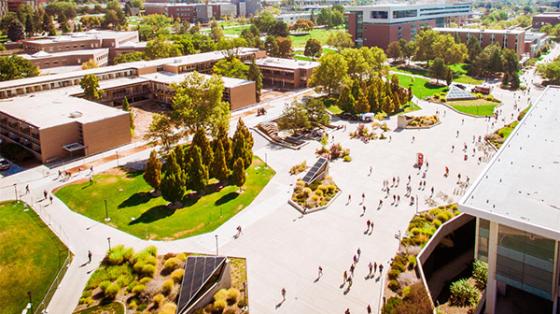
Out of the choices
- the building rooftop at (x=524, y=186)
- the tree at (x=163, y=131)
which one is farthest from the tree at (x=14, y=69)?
the building rooftop at (x=524, y=186)

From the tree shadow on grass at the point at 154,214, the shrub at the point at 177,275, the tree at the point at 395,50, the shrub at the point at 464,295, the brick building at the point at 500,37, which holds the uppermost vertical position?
the brick building at the point at 500,37

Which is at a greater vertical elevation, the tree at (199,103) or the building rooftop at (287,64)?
the building rooftop at (287,64)

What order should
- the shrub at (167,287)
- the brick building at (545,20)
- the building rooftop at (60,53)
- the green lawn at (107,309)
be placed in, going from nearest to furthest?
the green lawn at (107,309) < the shrub at (167,287) < the building rooftop at (60,53) < the brick building at (545,20)

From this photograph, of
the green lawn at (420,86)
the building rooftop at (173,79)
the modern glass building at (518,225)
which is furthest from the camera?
the green lawn at (420,86)

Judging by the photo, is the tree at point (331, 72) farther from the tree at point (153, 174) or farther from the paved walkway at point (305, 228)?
the tree at point (153, 174)

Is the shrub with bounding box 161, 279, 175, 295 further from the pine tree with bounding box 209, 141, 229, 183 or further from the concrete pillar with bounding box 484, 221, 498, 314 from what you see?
the concrete pillar with bounding box 484, 221, 498, 314

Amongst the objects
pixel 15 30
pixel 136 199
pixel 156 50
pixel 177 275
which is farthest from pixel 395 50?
pixel 15 30

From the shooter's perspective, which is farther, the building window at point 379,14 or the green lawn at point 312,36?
the green lawn at point 312,36
